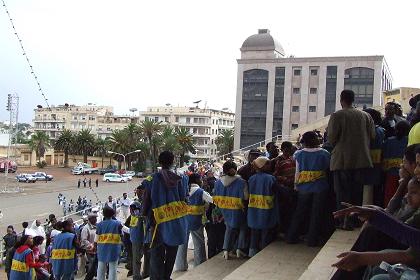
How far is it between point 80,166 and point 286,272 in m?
70.7

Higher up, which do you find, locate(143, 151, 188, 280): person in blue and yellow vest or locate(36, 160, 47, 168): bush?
locate(143, 151, 188, 280): person in blue and yellow vest

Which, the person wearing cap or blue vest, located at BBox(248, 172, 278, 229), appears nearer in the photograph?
blue vest, located at BBox(248, 172, 278, 229)

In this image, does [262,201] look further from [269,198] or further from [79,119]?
[79,119]

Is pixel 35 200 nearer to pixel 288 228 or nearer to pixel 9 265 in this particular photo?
pixel 9 265

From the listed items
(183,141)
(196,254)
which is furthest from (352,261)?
(183,141)

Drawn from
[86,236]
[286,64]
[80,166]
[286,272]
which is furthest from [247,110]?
[286,272]

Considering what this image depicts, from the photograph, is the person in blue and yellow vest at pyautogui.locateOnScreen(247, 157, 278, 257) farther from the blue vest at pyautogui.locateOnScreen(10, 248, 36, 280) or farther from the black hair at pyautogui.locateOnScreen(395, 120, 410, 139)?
the blue vest at pyautogui.locateOnScreen(10, 248, 36, 280)

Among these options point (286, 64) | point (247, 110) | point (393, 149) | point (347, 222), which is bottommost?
point (347, 222)

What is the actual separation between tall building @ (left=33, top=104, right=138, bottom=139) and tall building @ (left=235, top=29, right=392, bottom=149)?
5439 cm

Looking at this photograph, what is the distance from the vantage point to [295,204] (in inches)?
276

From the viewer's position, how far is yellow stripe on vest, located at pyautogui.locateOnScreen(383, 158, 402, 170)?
6225mm

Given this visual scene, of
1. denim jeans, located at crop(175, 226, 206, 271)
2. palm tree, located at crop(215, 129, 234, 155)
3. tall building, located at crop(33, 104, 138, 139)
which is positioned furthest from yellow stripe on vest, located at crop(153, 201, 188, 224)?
tall building, located at crop(33, 104, 138, 139)

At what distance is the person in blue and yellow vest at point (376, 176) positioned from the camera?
631 cm

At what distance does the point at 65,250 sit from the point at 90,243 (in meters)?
1.01
